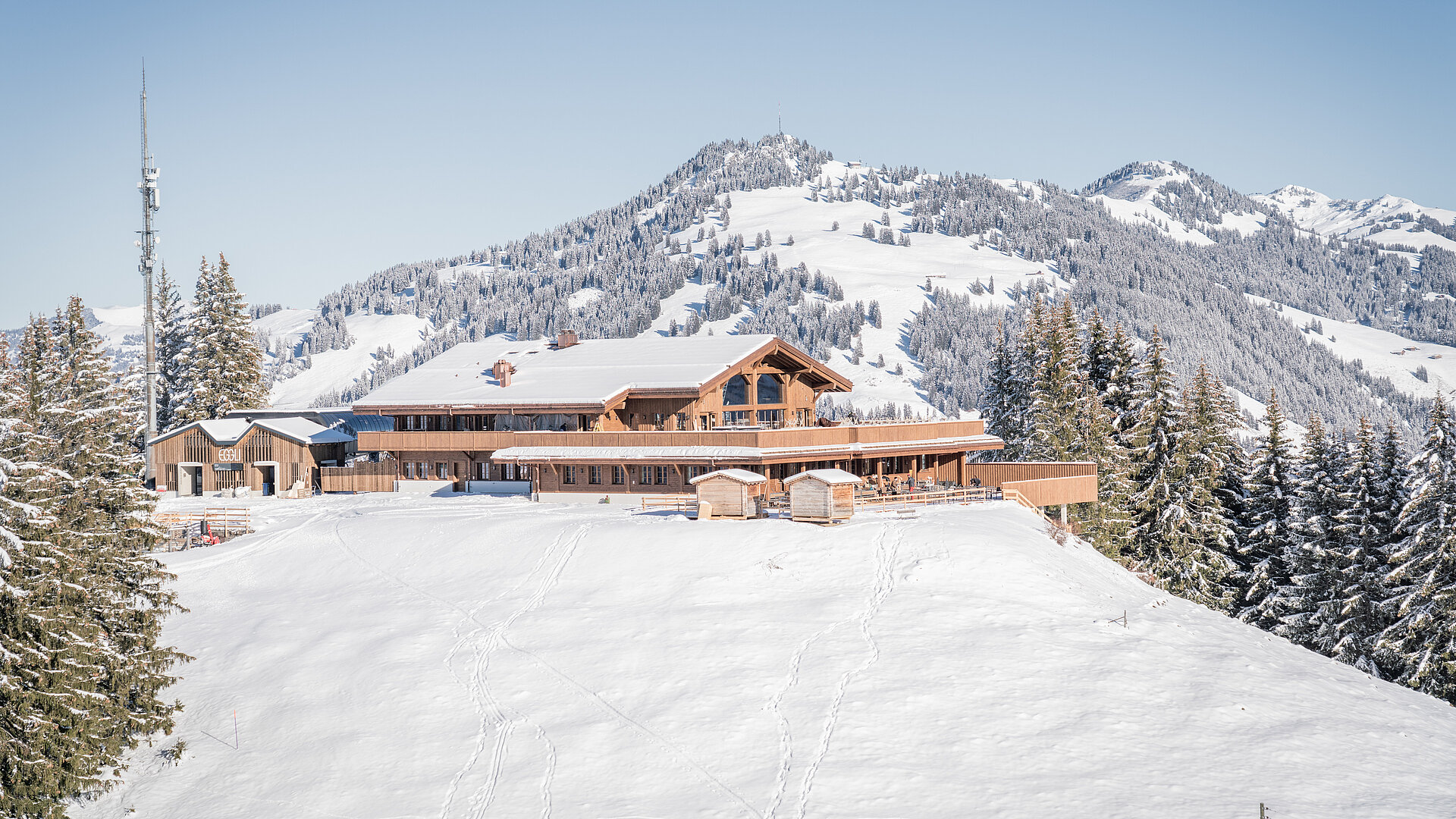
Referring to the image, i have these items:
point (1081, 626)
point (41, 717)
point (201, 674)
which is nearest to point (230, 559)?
point (201, 674)

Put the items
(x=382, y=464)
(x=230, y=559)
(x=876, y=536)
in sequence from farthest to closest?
(x=382, y=464) → (x=230, y=559) → (x=876, y=536)

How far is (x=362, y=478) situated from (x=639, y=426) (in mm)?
16075

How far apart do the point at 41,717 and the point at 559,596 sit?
45.3 feet

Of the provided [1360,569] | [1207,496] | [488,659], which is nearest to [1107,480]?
[1207,496]

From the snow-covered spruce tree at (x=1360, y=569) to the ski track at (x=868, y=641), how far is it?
68.0ft

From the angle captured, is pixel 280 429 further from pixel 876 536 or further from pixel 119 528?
pixel 876 536

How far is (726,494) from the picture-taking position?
3812cm

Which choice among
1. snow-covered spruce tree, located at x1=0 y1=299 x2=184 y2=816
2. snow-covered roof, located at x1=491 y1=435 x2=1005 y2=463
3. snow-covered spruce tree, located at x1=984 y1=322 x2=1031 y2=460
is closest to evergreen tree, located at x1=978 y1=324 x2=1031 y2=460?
snow-covered spruce tree, located at x1=984 y1=322 x2=1031 y2=460

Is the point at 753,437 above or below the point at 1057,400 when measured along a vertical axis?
below

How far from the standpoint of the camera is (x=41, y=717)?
21.1m

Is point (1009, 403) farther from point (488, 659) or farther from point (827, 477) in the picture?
point (488, 659)

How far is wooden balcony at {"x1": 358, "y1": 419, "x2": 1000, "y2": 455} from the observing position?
143 ft

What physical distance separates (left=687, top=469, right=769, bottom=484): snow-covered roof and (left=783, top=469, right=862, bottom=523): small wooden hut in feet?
5.61

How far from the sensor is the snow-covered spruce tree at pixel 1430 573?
3541cm
